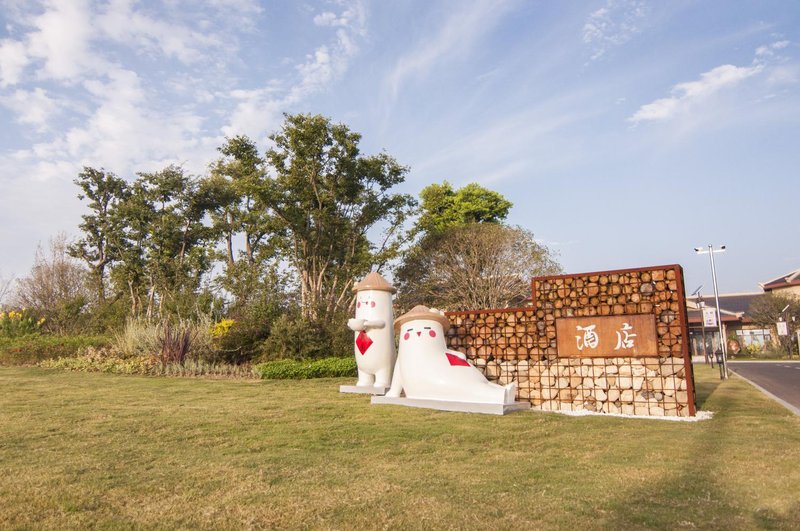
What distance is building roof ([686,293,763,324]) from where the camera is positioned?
34.4m

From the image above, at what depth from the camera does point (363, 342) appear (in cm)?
963

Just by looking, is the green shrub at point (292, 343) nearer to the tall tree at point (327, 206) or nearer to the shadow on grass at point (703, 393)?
the tall tree at point (327, 206)

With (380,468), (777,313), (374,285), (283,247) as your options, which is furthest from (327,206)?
(777,313)

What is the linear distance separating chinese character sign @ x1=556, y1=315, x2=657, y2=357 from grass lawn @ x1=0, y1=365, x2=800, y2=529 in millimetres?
1026

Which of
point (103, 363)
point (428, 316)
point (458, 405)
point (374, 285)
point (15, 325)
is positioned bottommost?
point (458, 405)

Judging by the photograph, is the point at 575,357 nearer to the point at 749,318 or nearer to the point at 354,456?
the point at 354,456

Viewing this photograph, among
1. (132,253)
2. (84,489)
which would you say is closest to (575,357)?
(84,489)

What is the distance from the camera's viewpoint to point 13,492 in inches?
140

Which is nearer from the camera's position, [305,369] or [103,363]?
[305,369]

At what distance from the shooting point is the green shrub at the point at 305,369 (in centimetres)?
1209

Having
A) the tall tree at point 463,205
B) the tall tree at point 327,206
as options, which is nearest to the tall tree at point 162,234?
the tall tree at point 327,206

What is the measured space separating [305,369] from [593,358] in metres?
6.49

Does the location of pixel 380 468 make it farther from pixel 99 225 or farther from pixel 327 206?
pixel 99 225

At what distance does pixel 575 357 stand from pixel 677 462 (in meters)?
3.45
